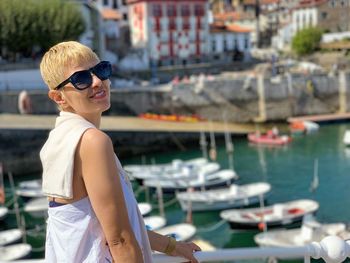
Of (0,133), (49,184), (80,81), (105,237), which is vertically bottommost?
(0,133)

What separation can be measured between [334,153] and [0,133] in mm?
17923

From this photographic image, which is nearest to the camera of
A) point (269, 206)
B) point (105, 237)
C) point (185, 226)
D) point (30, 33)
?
point (105, 237)

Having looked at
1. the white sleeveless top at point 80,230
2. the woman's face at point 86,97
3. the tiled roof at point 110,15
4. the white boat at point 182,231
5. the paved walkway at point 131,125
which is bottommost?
the white boat at point 182,231

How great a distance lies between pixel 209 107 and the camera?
39125 mm

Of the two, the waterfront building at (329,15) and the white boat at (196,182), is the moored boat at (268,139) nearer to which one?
the white boat at (196,182)

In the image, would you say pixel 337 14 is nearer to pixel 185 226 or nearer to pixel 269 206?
pixel 269 206

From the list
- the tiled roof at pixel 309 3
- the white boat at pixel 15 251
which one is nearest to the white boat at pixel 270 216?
the white boat at pixel 15 251

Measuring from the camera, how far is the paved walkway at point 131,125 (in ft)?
101

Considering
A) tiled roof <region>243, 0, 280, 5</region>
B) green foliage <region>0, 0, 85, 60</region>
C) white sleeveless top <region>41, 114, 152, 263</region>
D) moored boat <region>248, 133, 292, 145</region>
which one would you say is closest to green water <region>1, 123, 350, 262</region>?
moored boat <region>248, 133, 292, 145</region>

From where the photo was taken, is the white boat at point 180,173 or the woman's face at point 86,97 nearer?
the woman's face at point 86,97

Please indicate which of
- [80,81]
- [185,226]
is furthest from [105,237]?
[185,226]

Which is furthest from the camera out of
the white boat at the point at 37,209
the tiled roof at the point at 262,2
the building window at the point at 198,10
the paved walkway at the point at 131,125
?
the tiled roof at the point at 262,2

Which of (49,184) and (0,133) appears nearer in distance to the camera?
(49,184)

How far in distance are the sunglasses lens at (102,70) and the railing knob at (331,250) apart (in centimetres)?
135
